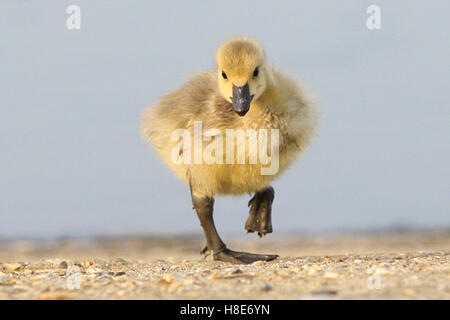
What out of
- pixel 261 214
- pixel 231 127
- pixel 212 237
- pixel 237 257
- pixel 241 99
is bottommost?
pixel 237 257

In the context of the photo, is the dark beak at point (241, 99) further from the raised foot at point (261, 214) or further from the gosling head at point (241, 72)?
the raised foot at point (261, 214)

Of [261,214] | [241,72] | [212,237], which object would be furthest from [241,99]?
[261,214]

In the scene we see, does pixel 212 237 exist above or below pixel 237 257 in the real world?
above

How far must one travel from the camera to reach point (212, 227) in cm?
755

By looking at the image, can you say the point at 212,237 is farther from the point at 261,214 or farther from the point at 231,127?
the point at 231,127

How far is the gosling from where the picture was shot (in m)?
6.72

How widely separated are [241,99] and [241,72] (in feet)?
0.94

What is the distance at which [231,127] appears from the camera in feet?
22.3

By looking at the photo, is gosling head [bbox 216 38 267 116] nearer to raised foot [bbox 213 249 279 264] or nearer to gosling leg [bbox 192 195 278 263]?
gosling leg [bbox 192 195 278 263]

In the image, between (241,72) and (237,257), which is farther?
(237,257)

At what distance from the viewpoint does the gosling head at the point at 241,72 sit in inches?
257
